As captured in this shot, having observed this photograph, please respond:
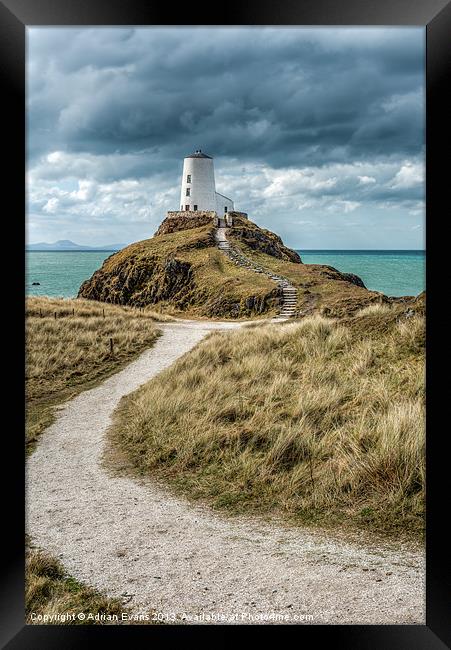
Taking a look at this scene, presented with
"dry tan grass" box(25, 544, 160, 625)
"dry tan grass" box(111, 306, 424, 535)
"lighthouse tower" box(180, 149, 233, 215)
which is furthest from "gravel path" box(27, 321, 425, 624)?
"lighthouse tower" box(180, 149, 233, 215)

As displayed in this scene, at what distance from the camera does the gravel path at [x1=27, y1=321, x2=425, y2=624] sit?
2363 mm

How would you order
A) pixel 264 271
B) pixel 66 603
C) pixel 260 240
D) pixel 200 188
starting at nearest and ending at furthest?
1. pixel 66 603
2. pixel 264 271
3. pixel 200 188
4. pixel 260 240

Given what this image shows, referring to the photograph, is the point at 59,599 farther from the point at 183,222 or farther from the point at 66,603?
the point at 183,222

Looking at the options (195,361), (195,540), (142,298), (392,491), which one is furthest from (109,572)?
(142,298)

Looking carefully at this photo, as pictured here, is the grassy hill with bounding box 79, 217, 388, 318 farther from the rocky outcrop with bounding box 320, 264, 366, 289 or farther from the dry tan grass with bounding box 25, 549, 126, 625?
the dry tan grass with bounding box 25, 549, 126, 625

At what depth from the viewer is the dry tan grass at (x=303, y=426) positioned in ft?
10.9

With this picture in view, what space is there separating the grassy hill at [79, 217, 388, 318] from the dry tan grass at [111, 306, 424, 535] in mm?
4119

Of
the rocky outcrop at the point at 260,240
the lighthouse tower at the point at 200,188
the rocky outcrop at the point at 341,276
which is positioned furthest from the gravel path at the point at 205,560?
the rocky outcrop at the point at 260,240

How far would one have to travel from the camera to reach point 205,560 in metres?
2.78

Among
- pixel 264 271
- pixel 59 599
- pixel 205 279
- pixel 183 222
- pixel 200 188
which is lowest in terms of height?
pixel 59 599
